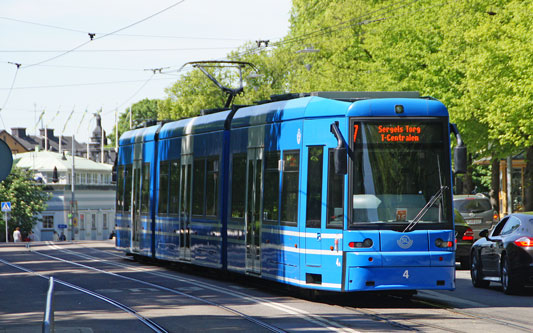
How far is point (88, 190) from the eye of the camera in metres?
108

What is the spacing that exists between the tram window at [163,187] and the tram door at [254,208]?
18.3ft

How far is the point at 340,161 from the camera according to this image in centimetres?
1405

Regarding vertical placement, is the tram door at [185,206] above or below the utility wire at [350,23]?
below

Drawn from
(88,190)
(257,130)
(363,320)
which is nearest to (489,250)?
(257,130)

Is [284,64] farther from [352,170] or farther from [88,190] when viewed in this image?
[352,170]

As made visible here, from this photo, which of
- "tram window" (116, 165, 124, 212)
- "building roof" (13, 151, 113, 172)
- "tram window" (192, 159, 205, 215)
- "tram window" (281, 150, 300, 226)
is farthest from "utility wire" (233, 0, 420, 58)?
"building roof" (13, 151, 113, 172)

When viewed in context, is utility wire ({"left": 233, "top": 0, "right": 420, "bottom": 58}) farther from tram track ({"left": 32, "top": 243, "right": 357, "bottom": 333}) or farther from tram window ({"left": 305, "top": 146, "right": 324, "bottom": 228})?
tram window ({"left": 305, "top": 146, "right": 324, "bottom": 228})

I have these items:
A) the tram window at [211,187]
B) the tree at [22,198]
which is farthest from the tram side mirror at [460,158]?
the tree at [22,198]

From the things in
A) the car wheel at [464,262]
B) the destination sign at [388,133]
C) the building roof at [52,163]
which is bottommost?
the car wheel at [464,262]

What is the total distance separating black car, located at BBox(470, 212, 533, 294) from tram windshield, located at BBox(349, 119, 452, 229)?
275 cm

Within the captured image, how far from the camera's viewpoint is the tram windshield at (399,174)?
47.5 ft

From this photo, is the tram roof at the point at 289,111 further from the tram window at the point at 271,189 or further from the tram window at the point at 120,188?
the tram window at the point at 120,188

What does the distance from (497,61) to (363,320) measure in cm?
2166

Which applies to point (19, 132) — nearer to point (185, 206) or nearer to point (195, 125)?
point (185, 206)
